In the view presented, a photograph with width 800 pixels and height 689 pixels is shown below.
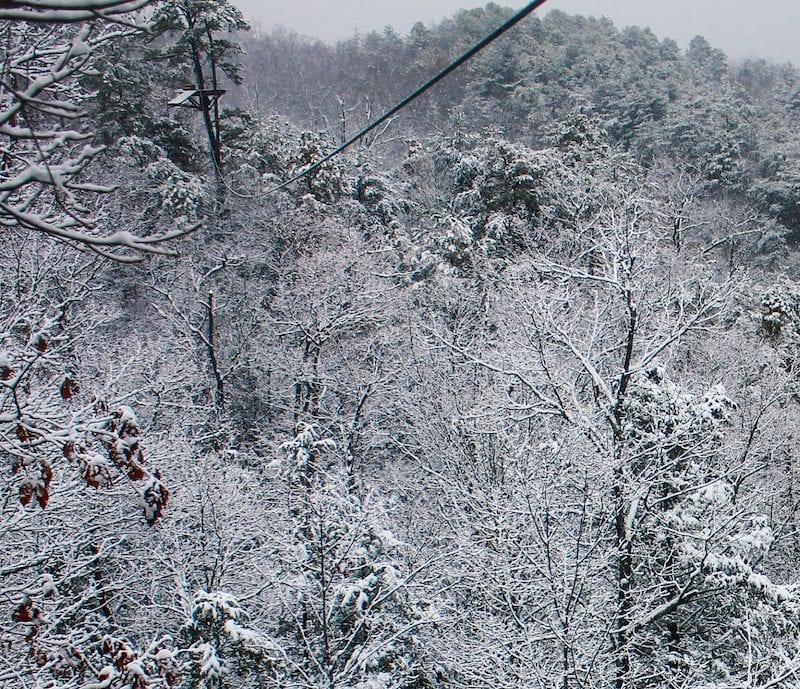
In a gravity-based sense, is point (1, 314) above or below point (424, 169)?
below

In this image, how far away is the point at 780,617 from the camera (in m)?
8.27

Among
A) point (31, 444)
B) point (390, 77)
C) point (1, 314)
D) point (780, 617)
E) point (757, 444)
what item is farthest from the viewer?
point (390, 77)

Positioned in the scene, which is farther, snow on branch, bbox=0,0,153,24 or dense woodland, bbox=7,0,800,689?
dense woodland, bbox=7,0,800,689

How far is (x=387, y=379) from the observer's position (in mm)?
17344

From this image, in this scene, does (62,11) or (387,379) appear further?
(387,379)

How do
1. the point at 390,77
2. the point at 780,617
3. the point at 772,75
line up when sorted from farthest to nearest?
1. the point at 772,75
2. the point at 390,77
3. the point at 780,617

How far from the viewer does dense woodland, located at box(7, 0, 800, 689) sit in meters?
5.41

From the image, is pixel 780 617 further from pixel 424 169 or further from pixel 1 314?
pixel 424 169

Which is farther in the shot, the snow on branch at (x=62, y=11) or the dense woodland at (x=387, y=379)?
the dense woodland at (x=387, y=379)

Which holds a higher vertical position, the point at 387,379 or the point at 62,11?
the point at 62,11

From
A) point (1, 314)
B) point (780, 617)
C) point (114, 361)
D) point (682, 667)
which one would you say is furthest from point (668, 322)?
point (114, 361)

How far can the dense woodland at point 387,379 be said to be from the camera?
541 cm

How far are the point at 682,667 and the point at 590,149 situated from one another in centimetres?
2029

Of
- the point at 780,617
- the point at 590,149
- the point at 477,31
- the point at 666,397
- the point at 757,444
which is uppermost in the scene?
the point at 477,31
